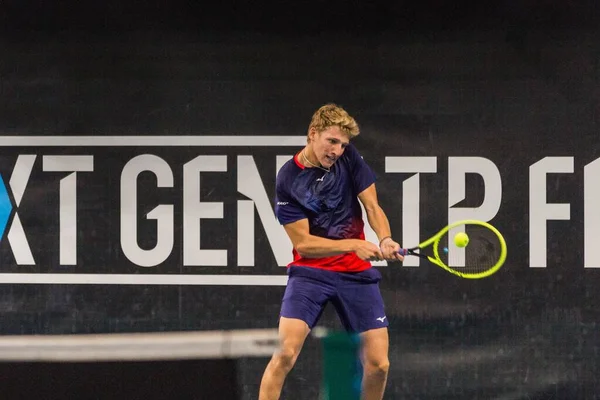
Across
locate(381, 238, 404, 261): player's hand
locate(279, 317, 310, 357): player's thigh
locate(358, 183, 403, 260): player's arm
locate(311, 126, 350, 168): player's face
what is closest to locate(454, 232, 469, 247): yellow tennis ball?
locate(358, 183, 403, 260): player's arm

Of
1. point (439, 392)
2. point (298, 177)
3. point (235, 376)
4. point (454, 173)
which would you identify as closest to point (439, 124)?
point (454, 173)

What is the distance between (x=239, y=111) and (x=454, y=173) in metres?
1.08

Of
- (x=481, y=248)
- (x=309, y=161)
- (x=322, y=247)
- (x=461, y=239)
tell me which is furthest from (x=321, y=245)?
(x=481, y=248)

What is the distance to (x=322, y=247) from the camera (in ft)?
14.1

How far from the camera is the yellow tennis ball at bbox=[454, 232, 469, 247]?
14.5ft

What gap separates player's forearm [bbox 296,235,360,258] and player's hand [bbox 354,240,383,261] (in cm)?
3

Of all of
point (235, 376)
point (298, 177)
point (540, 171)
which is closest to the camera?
point (235, 376)

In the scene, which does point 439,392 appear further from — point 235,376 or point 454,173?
point 235,376

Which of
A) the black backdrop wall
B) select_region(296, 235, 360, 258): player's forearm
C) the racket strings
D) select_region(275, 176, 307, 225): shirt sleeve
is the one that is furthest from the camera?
the black backdrop wall

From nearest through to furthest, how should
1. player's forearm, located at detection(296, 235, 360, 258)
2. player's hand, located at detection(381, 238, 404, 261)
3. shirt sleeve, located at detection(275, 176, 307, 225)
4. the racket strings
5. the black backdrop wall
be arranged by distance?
player's hand, located at detection(381, 238, 404, 261) → player's forearm, located at detection(296, 235, 360, 258) → shirt sleeve, located at detection(275, 176, 307, 225) → the racket strings → the black backdrop wall

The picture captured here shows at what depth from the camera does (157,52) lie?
5.04 metres

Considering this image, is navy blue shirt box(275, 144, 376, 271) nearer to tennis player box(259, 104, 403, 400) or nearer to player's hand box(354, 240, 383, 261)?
tennis player box(259, 104, 403, 400)

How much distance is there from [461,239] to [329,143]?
2.41ft

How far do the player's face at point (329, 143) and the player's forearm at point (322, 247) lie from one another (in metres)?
0.33
